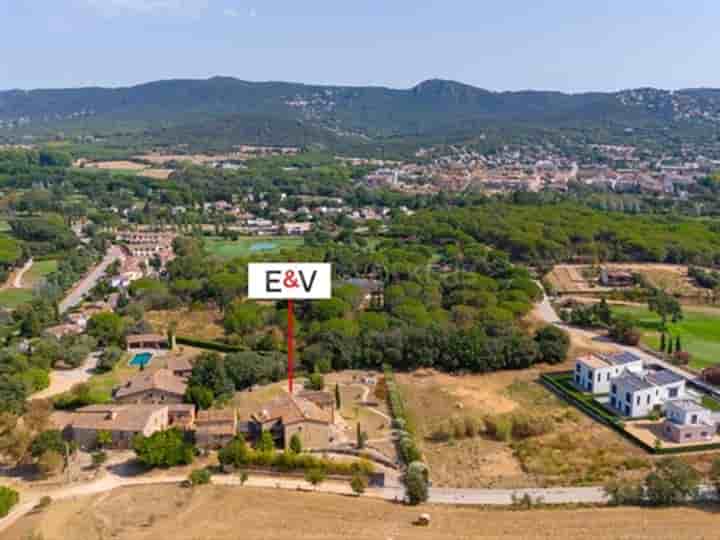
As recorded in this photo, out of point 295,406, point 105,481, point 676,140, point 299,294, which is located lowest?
point 105,481

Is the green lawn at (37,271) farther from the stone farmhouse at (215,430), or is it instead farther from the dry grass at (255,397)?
the stone farmhouse at (215,430)

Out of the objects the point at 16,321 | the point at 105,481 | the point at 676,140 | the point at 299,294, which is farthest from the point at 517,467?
the point at 676,140

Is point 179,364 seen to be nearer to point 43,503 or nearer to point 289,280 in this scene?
point 289,280

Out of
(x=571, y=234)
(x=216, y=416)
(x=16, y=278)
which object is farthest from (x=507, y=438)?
(x=16, y=278)

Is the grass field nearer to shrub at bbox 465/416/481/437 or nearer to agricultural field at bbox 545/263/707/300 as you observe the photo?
agricultural field at bbox 545/263/707/300

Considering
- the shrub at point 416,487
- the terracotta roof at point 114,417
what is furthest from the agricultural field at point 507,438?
the terracotta roof at point 114,417

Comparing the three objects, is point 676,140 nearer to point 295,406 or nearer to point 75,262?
point 75,262
